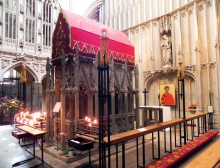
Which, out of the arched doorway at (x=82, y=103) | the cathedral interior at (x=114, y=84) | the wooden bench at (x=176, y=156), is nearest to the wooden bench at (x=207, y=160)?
the cathedral interior at (x=114, y=84)

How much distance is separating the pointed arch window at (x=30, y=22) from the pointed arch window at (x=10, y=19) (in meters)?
0.88

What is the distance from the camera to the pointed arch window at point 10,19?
35.8ft

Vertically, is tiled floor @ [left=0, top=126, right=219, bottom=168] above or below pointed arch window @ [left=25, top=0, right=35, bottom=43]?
below

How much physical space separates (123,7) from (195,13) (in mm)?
5406

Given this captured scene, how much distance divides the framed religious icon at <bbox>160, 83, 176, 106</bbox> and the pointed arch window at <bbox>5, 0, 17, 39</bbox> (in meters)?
10.6

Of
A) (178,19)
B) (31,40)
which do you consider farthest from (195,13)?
(31,40)

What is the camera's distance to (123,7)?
11.8 meters

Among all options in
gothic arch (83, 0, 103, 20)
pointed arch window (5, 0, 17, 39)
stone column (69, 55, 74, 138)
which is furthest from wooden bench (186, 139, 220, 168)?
gothic arch (83, 0, 103, 20)

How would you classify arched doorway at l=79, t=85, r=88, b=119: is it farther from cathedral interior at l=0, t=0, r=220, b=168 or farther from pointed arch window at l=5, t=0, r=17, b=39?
pointed arch window at l=5, t=0, r=17, b=39

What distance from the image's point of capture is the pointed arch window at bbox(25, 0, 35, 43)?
1195 cm

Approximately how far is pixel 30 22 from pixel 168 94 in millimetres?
11215

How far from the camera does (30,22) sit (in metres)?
12.2

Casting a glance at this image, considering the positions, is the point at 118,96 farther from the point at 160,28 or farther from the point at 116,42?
the point at 160,28

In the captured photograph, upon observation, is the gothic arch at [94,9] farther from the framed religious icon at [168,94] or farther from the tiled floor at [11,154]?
A: the tiled floor at [11,154]
